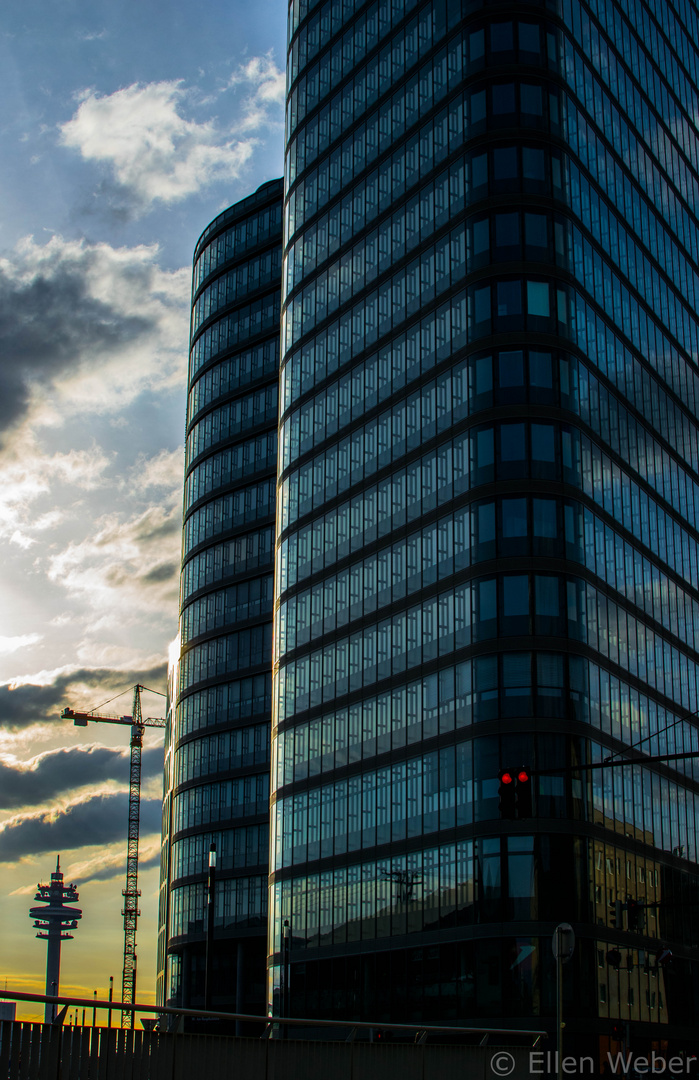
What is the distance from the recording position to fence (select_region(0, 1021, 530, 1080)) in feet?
43.5

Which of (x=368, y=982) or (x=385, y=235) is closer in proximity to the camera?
(x=368, y=982)

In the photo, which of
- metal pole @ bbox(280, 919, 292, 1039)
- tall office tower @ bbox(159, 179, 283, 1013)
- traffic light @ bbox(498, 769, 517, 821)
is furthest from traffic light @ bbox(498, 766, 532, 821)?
tall office tower @ bbox(159, 179, 283, 1013)

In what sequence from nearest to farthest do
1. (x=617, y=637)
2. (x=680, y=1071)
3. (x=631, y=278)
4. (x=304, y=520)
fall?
1. (x=680, y=1071)
2. (x=617, y=637)
3. (x=631, y=278)
4. (x=304, y=520)

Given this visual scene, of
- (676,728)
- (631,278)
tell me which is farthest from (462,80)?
(676,728)

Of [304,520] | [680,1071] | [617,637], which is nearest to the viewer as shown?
[680,1071]

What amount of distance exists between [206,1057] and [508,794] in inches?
369

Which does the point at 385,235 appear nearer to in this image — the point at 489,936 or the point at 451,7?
the point at 451,7

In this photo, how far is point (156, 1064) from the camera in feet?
47.5

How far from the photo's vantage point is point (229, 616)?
320 ft

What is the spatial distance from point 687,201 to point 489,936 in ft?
179

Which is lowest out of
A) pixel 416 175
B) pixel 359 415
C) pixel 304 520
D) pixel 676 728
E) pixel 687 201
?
pixel 676 728

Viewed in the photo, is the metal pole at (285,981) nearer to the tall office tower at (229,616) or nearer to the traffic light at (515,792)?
the tall office tower at (229,616)

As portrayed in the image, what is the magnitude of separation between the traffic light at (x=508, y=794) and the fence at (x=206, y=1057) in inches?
184

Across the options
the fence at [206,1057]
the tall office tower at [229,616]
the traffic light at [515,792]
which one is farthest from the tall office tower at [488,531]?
the fence at [206,1057]
